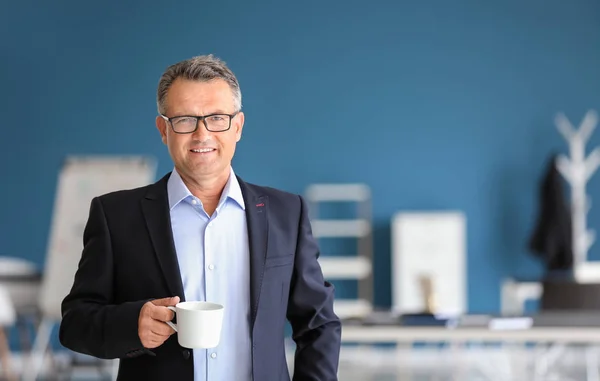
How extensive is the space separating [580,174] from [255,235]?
576 centimetres

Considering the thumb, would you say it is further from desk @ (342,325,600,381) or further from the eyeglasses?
desk @ (342,325,600,381)

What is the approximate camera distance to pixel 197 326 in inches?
58.7

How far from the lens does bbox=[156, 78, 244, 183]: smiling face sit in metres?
1.67

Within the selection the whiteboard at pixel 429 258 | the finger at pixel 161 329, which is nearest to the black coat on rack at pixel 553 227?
the whiteboard at pixel 429 258

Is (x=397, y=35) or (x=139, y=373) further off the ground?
(x=397, y=35)

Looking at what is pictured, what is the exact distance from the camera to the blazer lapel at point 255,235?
1.70 metres

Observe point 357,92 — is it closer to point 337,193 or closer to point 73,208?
point 337,193

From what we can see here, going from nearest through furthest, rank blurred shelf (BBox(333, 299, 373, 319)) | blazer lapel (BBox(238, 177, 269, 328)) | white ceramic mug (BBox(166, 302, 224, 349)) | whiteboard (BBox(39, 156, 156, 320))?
white ceramic mug (BBox(166, 302, 224, 349))
blazer lapel (BBox(238, 177, 269, 328))
whiteboard (BBox(39, 156, 156, 320))
blurred shelf (BBox(333, 299, 373, 319))

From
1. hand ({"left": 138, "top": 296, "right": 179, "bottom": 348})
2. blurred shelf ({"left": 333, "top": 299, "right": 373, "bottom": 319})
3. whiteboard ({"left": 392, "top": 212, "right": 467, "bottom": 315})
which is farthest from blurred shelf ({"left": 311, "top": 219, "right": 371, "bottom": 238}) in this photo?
hand ({"left": 138, "top": 296, "right": 179, "bottom": 348})

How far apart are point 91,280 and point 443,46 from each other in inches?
241

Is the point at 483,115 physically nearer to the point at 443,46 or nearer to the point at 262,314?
the point at 443,46

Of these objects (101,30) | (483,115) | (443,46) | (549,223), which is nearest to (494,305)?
(549,223)

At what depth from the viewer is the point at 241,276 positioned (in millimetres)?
1731

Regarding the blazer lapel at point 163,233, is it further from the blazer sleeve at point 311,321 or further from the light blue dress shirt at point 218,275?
the blazer sleeve at point 311,321
